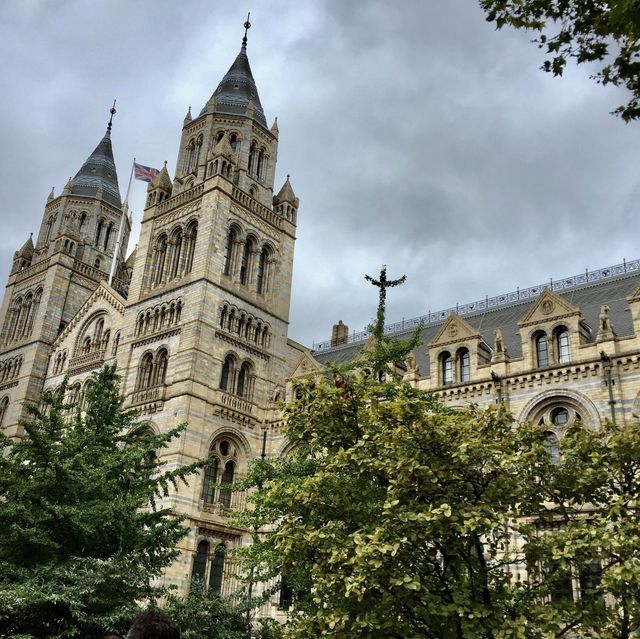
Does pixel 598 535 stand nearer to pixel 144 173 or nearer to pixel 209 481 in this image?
pixel 209 481

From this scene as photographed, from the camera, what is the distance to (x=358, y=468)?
14.7m

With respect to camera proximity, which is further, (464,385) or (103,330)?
(103,330)

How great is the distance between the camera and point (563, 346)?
31562 millimetres

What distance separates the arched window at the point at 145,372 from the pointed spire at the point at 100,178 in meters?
20.1

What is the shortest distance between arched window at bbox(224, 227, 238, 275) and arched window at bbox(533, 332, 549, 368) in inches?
689

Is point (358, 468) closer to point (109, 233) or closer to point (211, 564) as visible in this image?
point (211, 564)

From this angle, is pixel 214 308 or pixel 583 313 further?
pixel 214 308

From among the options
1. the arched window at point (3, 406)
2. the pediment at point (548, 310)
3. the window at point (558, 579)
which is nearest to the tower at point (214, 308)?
the arched window at point (3, 406)

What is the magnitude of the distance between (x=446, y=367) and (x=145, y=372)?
16183 millimetres

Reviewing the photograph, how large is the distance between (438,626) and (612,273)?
29363mm

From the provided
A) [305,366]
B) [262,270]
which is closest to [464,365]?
[305,366]

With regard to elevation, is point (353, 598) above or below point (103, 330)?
below

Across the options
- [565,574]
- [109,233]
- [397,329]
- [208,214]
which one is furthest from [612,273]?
[109,233]

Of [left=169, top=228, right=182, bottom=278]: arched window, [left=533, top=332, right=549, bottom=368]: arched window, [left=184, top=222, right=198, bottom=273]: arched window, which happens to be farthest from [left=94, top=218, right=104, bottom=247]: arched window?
[left=533, top=332, right=549, bottom=368]: arched window
